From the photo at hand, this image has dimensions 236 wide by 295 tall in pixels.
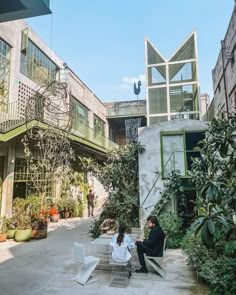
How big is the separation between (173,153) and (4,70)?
27.8ft

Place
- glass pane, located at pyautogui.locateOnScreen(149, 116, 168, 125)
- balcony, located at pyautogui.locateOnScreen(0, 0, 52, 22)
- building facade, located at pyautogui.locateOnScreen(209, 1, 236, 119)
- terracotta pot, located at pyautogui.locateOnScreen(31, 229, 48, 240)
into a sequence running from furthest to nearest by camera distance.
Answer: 1. glass pane, located at pyautogui.locateOnScreen(149, 116, 168, 125)
2. building facade, located at pyautogui.locateOnScreen(209, 1, 236, 119)
3. terracotta pot, located at pyautogui.locateOnScreen(31, 229, 48, 240)
4. balcony, located at pyautogui.locateOnScreen(0, 0, 52, 22)

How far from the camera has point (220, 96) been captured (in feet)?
54.4

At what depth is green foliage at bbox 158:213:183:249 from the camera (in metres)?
7.37

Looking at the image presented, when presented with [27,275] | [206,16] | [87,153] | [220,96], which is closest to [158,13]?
[206,16]

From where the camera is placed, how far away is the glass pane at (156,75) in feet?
75.2

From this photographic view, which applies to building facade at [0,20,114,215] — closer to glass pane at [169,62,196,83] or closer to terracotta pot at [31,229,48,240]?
terracotta pot at [31,229,48,240]

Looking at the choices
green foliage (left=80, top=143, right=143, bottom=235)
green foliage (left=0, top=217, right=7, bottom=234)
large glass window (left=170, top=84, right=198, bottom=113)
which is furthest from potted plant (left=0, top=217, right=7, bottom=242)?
large glass window (left=170, top=84, right=198, bottom=113)

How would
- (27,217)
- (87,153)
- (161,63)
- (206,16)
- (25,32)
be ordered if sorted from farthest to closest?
(161,63) < (87,153) < (25,32) < (27,217) < (206,16)

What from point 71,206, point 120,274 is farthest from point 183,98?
point 120,274

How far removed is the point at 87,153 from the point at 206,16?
13.0m

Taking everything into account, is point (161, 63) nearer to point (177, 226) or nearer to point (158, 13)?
point (158, 13)

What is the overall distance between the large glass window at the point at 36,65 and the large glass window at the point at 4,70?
1027 millimetres

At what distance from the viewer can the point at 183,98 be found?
72.2 feet

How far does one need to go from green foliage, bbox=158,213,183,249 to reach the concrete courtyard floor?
380 mm
